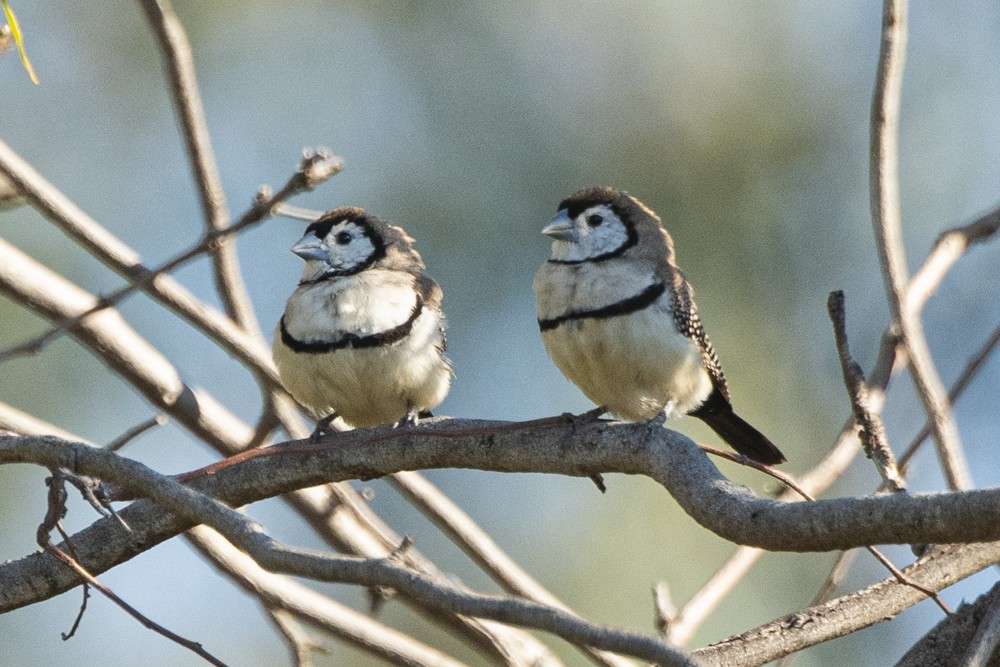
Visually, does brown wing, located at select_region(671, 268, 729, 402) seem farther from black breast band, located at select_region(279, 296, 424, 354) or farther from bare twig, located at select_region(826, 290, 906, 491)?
bare twig, located at select_region(826, 290, 906, 491)

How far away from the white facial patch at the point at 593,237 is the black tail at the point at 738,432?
2.59 feet

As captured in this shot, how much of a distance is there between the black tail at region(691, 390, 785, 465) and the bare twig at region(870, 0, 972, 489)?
4.84 ft

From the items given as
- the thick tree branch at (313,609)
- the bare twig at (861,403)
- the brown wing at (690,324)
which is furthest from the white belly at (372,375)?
the bare twig at (861,403)

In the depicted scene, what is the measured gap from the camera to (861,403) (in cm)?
308

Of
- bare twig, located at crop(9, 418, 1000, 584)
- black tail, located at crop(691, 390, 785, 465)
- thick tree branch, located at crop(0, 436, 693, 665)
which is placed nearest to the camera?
thick tree branch, located at crop(0, 436, 693, 665)

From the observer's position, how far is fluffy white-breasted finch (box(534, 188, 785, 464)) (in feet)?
15.2

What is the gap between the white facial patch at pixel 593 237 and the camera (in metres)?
4.97

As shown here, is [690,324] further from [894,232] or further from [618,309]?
[894,232]

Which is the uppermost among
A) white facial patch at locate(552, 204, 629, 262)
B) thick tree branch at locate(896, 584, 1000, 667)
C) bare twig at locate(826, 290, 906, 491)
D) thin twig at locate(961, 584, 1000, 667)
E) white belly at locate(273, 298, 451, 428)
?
white facial patch at locate(552, 204, 629, 262)

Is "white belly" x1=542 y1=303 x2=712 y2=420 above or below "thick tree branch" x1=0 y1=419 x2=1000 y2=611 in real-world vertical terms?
above

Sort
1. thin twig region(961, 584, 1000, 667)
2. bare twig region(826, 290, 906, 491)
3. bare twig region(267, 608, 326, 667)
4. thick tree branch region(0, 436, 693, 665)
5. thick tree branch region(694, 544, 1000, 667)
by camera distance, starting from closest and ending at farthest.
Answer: thick tree branch region(0, 436, 693, 665) < bare twig region(826, 290, 906, 491) < thin twig region(961, 584, 1000, 667) < thick tree branch region(694, 544, 1000, 667) < bare twig region(267, 608, 326, 667)

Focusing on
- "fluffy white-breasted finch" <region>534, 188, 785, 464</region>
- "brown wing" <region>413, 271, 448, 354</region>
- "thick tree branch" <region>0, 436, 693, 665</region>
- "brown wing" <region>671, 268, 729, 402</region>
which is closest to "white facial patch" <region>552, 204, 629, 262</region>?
"fluffy white-breasted finch" <region>534, 188, 785, 464</region>

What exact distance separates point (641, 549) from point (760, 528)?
4375 mm

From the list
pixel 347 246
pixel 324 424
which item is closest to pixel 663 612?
pixel 324 424
